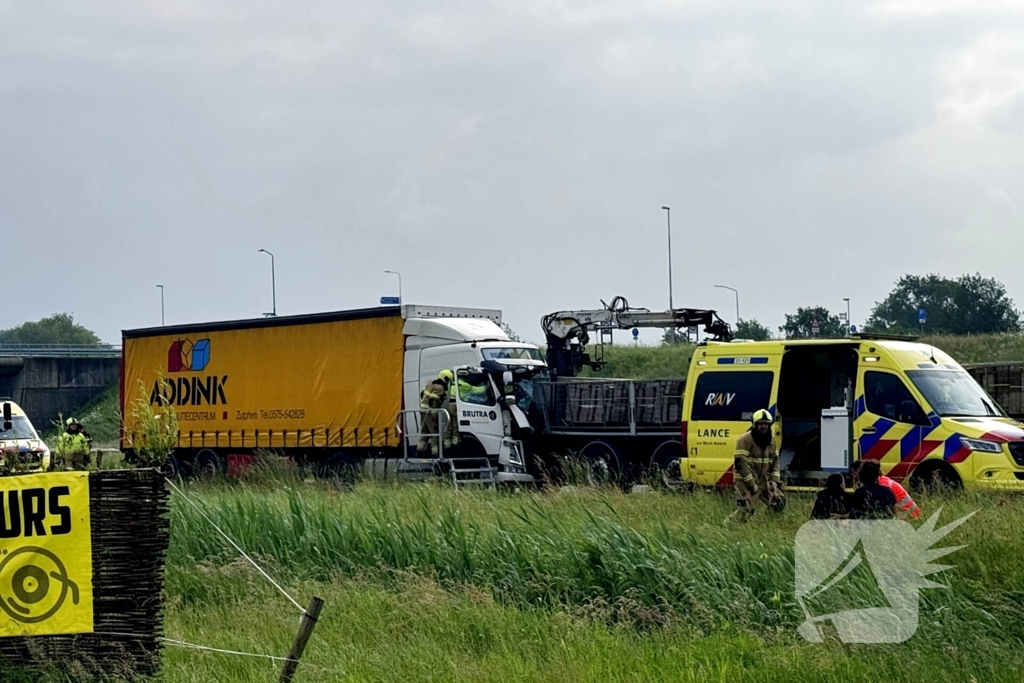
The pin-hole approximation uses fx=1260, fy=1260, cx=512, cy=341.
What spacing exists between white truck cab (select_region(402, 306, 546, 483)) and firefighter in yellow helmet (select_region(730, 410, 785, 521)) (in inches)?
330

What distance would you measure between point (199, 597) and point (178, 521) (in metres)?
2.06

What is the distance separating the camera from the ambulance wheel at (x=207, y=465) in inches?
1097

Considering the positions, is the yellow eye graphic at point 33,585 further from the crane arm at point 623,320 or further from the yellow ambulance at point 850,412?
the crane arm at point 623,320

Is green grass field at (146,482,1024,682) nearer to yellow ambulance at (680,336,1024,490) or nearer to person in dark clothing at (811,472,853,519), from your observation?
person in dark clothing at (811,472,853,519)

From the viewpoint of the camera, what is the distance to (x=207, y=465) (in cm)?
2862

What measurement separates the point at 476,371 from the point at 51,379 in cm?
4759

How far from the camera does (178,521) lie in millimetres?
13734

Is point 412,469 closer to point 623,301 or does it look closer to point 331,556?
point 623,301

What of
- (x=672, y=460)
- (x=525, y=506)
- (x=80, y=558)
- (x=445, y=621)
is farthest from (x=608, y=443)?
(x=80, y=558)

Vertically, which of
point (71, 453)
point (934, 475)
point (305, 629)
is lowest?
point (305, 629)

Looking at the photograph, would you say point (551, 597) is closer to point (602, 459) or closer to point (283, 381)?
point (602, 459)

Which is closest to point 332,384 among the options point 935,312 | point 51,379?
point 51,379

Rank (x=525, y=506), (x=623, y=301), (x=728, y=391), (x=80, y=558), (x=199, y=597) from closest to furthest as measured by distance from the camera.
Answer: (x=80, y=558) → (x=199, y=597) → (x=525, y=506) → (x=728, y=391) → (x=623, y=301)
